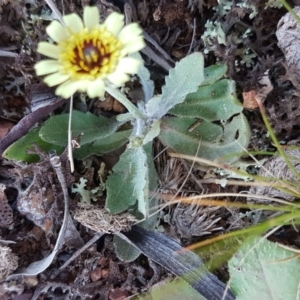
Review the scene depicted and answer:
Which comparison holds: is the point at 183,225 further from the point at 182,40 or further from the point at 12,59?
the point at 12,59

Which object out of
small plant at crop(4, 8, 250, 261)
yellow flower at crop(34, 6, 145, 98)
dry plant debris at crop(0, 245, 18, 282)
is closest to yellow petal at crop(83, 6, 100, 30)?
yellow flower at crop(34, 6, 145, 98)

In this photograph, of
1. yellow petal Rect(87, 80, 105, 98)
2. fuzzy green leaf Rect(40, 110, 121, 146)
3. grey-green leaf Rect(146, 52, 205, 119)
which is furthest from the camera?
fuzzy green leaf Rect(40, 110, 121, 146)

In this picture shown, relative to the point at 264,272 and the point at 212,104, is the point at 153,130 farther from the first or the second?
the point at 264,272

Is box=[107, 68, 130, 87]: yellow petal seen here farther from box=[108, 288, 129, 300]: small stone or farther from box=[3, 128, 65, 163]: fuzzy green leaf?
box=[108, 288, 129, 300]: small stone

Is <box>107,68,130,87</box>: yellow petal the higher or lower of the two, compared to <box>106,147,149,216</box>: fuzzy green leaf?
higher

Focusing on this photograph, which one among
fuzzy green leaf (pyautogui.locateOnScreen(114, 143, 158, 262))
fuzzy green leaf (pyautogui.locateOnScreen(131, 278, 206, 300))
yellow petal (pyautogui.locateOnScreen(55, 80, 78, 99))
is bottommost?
fuzzy green leaf (pyautogui.locateOnScreen(131, 278, 206, 300))

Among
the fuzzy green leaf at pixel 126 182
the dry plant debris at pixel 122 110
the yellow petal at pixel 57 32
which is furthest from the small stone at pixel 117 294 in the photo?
the yellow petal at pixel 57 32
